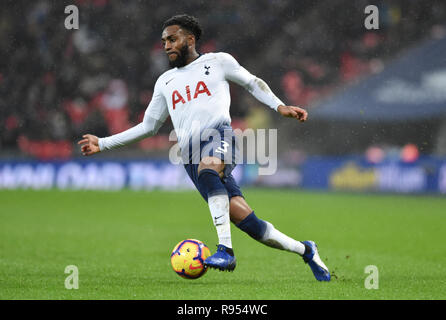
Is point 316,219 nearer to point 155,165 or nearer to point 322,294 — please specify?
point 322,294

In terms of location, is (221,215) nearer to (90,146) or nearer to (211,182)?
(211,182)

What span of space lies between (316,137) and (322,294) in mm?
17043

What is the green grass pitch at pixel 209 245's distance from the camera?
16.9ft

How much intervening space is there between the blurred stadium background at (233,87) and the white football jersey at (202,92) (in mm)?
12626

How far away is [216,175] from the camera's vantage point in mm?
5305

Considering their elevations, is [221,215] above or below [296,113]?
below

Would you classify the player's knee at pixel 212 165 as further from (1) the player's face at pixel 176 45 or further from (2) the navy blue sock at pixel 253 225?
(1) the player's face at pixel 176 45

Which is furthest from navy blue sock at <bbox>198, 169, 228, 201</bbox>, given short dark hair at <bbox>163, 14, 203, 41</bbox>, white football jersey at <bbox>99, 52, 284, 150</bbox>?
short dark hair at <bbox>163, 14, 203, 41</bbox>

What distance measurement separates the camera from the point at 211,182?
5270 mm

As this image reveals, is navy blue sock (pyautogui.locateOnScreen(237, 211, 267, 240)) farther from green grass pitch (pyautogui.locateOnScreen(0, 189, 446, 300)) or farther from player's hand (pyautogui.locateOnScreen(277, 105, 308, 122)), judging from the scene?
player's hand (pyautogui.locateOnScreen(277, 105, 308, 122))

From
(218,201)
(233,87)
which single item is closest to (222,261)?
(218,201)

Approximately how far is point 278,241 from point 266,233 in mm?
126

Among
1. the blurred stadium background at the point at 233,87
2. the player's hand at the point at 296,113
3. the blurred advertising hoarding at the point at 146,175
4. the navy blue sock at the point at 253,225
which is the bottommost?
the navy blue sock at the point at 253,225

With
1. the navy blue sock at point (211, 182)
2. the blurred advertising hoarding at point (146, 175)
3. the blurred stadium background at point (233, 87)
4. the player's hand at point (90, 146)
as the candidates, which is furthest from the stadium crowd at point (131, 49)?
the navy blue sock at point (211, 182)
